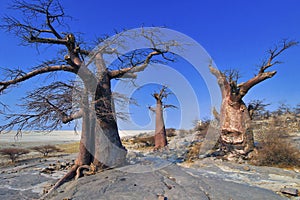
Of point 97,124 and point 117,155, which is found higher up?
point 97,124

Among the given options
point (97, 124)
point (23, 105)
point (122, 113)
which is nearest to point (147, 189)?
point (122, 113)

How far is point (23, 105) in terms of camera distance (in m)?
4.59

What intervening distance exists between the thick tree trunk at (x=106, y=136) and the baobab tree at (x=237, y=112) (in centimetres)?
512

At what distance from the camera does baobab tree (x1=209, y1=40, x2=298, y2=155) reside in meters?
7.90

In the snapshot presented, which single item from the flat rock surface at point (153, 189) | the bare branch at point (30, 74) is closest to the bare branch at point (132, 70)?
the bare branch at point (30, 74)

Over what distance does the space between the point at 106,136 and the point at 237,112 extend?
19.0ft

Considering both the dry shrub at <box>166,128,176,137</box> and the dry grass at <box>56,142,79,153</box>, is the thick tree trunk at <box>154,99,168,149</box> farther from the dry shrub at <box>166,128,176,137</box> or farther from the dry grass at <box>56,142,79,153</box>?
the dry shrub at <box>166,128,176,137</box>

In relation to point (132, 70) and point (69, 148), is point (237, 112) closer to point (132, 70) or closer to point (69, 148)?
point (132, 70)

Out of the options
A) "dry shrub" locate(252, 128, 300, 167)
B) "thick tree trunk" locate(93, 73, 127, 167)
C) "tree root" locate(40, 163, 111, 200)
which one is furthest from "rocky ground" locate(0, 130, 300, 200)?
"dry shrub" locate(252, 128, 300, 167)

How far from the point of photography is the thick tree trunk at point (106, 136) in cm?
532

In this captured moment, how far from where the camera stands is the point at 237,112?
8273 mm

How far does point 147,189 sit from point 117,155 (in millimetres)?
2027

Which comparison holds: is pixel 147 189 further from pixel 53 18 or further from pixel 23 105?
pixel 53 18

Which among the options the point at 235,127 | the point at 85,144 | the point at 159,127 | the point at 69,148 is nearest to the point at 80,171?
the point at 85,144
